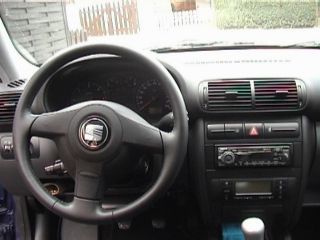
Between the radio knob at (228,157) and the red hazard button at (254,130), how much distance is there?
9 centimetres

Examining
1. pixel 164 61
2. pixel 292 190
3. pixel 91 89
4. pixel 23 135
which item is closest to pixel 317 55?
pixel 292 190

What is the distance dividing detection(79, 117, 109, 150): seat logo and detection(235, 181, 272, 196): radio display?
587mm

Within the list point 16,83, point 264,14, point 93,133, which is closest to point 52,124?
point 93,133

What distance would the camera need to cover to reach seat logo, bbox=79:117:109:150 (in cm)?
139

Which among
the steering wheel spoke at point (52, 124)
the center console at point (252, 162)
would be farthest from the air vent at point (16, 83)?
the center console at point (252, 162)

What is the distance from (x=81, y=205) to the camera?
139cm

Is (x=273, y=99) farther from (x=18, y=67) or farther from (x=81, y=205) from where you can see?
(x=18, y=67)

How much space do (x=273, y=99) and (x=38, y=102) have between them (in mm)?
767

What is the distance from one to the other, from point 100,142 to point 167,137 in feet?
0.61

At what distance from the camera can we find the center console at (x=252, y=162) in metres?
1.69

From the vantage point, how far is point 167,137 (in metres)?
1.40

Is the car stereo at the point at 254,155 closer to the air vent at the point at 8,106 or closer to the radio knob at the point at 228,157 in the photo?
the radio knob at the point at 228,157

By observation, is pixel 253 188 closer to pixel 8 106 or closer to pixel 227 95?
pixel 227 95

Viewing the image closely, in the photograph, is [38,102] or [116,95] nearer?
[38,102]
